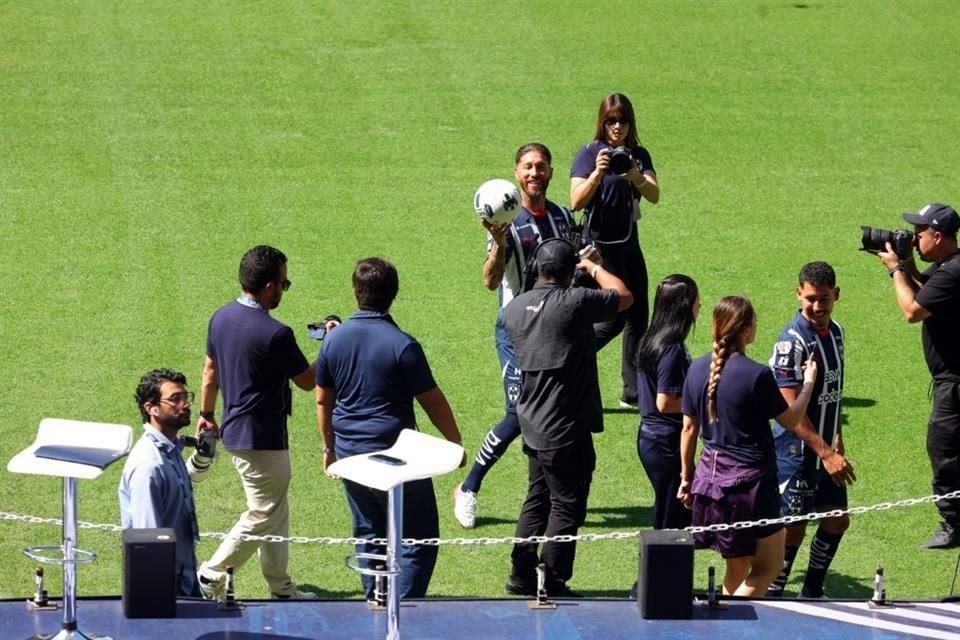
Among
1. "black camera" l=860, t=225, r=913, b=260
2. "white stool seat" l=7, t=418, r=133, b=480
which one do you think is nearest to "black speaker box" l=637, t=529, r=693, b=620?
"white stool seat" l=7, t=418, r=133, b=480

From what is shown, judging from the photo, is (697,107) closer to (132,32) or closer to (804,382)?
(132,32)

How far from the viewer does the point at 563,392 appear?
8.02m

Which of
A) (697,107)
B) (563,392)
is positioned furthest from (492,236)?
(697,107)

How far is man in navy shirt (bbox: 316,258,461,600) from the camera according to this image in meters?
7.74

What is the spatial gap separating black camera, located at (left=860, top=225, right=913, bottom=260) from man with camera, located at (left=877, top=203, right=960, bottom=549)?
2 centimetres

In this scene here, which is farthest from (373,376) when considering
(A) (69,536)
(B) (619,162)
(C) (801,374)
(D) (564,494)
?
(B) (619,162)

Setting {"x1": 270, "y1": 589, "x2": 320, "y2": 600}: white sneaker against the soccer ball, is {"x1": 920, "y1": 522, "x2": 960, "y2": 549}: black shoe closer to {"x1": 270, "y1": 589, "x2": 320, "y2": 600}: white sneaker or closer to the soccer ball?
the soccer ball

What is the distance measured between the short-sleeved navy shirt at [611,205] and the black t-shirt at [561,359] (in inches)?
96.6

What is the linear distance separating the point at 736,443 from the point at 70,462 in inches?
118

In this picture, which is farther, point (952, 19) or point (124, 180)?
point (952, 19)

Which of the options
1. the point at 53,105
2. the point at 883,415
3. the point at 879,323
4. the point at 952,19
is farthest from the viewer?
the point at 952,19

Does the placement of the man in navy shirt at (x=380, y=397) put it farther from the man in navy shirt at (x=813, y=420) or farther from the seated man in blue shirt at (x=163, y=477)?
the man in navy shirt at (x=813, y=420)

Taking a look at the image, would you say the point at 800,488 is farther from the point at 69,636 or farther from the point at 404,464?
the point at 69,636

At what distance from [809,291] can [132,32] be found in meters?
11.8
